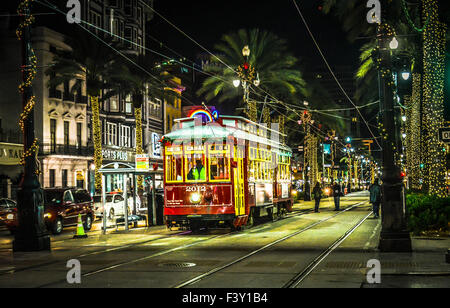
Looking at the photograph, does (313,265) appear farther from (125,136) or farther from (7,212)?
(125,136)

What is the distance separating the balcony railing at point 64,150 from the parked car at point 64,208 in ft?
70.3

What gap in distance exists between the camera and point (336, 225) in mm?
25047

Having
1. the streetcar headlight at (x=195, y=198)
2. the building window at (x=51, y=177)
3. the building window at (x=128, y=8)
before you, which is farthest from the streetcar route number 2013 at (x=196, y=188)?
the building window at (x=128, y=8)

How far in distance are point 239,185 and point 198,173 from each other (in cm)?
160

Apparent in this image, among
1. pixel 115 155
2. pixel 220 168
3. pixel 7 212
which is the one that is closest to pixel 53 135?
pixel 115 155

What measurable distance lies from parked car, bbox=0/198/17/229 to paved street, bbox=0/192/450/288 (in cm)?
390

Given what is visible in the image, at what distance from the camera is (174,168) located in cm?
2191

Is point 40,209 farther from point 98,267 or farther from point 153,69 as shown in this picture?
point 153,69

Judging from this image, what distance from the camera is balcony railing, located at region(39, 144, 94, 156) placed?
159 feet

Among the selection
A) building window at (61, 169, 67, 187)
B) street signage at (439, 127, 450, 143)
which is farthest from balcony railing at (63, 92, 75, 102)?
street signage at (439, 127, 450, 143)

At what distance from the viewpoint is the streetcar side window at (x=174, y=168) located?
2179cm

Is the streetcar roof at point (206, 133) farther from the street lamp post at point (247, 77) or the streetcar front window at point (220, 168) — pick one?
the street lamp post at point (247, 77)

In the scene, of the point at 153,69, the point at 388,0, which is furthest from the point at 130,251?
the point at 153,69

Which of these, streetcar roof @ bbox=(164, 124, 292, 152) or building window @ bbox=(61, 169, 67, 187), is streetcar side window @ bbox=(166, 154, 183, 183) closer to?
streetcar roof @ bbox=(164, 124, 292, 152)
